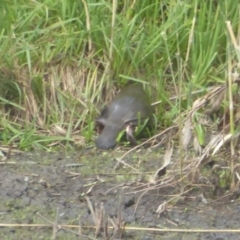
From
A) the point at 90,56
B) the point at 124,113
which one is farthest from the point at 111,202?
the point at 90,56

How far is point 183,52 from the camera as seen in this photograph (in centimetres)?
525

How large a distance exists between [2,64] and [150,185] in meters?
1.54

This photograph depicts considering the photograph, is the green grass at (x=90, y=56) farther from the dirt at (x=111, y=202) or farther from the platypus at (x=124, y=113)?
the dirt at (x=111, y=202)

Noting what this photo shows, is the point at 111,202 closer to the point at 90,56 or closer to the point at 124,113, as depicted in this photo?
the point at 124,113

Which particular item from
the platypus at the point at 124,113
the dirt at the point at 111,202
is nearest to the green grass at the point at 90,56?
the platypus at the point at 124,113

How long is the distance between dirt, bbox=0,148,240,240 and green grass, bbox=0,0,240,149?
659mm

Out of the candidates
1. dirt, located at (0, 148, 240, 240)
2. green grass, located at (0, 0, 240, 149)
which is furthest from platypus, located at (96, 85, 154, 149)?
dirt, located at (0, 148, 240, 240)

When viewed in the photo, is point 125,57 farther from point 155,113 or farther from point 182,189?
point 182,189

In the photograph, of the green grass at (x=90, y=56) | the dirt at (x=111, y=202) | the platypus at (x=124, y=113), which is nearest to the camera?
the dirt at (x=111, y=202)

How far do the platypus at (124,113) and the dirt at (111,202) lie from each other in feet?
1.37

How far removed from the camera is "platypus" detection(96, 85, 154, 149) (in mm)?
4746

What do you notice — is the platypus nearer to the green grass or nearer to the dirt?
the green grass

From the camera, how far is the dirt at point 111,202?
11.6 feet

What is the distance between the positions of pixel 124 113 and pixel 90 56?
0.49 m
